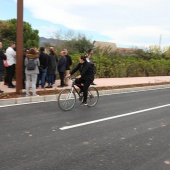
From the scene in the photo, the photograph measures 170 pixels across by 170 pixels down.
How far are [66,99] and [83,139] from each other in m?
2.89

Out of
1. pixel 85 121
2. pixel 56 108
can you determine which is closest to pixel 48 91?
pixel 56 108

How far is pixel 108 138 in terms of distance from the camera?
17.5ft

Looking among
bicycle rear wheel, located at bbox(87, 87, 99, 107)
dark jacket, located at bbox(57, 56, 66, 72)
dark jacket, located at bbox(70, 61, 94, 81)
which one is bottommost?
bicycle rear wheel, located at bbox(87, 87, 99, 107)

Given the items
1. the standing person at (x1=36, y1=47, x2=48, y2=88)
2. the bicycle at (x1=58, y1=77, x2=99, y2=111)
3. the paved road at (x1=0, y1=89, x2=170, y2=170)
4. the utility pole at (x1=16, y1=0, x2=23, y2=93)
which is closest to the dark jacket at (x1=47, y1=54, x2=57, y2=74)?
the standing person at (x1=36, y1=47, x2=48, y2=88)

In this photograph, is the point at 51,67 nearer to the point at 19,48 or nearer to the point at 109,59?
the point at 19,48

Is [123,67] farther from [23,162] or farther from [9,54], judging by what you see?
[23,162]

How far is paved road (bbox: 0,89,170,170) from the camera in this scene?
407 centimetres

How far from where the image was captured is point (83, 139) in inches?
205

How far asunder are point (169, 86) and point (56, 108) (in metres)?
11.6

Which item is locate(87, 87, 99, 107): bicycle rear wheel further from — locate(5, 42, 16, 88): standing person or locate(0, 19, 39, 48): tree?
locate(0, 19, 39, 48): tree

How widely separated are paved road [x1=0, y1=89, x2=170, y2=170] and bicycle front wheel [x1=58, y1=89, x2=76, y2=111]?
20 cm

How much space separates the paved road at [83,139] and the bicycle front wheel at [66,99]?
201mm

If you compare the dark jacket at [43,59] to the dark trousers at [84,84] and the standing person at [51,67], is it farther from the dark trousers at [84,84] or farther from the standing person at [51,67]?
the dark trousers at [84,84]

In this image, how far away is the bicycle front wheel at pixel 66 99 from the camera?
7875 millimetres
